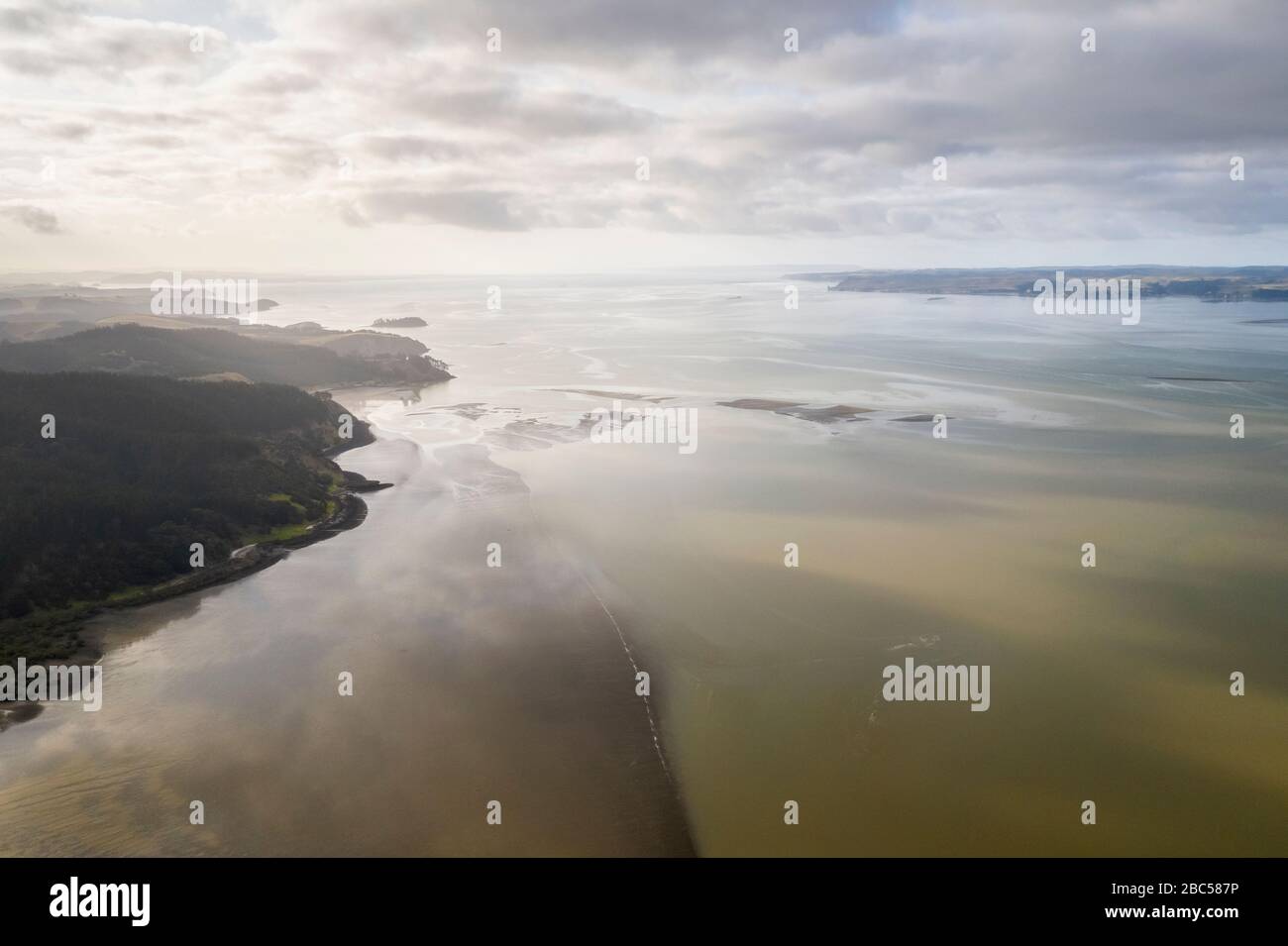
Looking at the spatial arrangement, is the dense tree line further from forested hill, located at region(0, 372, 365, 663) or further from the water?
the water

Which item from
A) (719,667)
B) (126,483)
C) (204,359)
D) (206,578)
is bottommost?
(719,667)

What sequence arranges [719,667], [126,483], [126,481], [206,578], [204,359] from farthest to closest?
[204,359] < [126,481] < [126,483] < [206,578] < [719,667]

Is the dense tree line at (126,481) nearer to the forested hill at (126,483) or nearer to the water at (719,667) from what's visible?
the forested hill at (126,483)

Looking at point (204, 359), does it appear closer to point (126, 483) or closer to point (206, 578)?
point (126, 483)

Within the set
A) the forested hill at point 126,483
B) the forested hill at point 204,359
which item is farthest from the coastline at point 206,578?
the forested hill at point 204,359

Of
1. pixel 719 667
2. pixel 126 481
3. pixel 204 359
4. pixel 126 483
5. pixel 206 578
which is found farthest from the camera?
pixel 204 359

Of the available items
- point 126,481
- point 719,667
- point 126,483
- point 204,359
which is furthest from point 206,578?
point 204,359

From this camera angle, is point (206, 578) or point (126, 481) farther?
point (126, 481)
